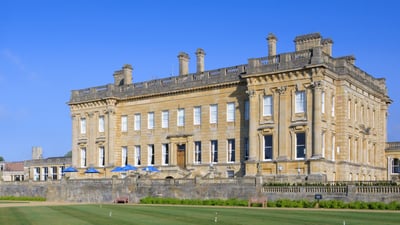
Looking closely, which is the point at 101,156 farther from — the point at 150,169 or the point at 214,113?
the point at 214,113

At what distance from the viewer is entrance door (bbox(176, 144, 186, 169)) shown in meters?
56.3

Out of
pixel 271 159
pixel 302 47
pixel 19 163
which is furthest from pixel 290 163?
pixel 19 163

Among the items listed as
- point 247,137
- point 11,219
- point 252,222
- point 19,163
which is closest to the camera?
point 252,222

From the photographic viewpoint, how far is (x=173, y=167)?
55844 millimetres


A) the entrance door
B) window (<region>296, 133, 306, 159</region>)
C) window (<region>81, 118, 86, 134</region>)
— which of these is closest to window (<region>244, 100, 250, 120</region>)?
window (<region>296, 133, 306, 159</region>)

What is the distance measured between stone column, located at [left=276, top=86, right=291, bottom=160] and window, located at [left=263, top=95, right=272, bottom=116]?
3.80 feet

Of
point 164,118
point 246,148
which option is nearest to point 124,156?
point 164,118

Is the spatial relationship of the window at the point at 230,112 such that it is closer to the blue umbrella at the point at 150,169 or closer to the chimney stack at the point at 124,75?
the blue umbrella at the point at 150,169

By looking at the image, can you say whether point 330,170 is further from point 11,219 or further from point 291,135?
point 11,219

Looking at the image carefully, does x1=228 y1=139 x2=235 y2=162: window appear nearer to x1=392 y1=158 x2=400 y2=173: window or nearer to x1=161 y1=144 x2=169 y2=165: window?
x1=161 y1=144 x2=169 y2=165: window

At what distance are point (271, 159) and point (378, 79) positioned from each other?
1713cm

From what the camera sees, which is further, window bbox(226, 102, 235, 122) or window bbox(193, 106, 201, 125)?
window bbox(193, 106, 201, 125)

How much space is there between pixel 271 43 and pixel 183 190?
1483cm

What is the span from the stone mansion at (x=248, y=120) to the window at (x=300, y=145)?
8cm
